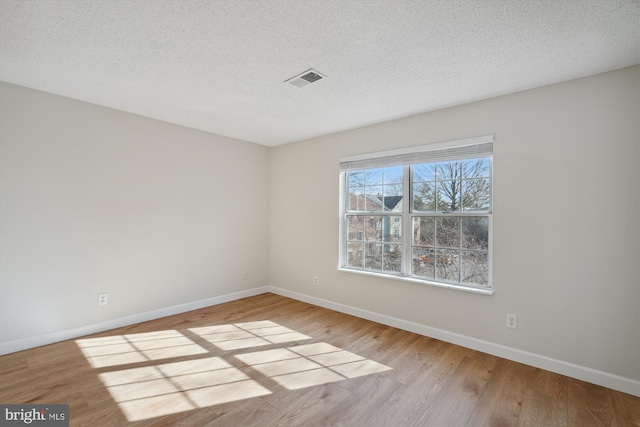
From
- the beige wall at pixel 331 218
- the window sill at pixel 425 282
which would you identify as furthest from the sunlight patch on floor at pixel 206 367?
the window sill at pixel 425 282

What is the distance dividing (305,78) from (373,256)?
2344mm

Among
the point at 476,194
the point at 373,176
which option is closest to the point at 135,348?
the point at 373,176

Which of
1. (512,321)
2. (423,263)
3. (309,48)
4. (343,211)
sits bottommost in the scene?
(512,321)

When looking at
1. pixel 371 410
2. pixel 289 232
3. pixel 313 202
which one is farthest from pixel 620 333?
pixel 289 232

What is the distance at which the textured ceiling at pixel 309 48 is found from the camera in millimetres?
1683

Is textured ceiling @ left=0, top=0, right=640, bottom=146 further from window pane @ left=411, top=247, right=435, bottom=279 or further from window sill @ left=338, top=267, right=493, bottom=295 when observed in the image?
window sill @ left=338, top=267, right=493, bottom=295

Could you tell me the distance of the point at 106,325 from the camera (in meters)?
3.21

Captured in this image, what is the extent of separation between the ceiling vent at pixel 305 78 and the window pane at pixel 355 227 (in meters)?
1.98

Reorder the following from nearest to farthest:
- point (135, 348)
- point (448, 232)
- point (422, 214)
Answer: point (135, 348), point (448, 232), point (422, 214)

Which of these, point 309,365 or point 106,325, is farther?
point 106,325

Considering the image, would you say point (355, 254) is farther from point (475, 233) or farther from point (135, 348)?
point (135, 348)

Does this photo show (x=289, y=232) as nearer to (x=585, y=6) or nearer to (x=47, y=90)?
(x=47, y=90)

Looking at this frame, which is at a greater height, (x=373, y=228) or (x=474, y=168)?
(x=474, y=168)

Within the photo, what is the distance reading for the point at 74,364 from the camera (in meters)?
2.48
